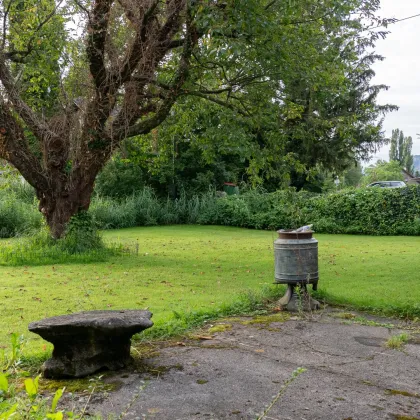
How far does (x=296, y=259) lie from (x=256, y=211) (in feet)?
54.2

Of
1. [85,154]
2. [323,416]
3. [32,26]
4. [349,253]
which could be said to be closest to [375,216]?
[349,253]

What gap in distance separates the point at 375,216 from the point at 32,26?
1363cm

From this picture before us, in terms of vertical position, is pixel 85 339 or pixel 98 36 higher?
pixel 98 36

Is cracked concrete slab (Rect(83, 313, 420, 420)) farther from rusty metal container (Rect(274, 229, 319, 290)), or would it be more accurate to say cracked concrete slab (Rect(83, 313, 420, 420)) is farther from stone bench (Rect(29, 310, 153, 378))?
rusty metal container (Rect(274, 229, 319, 290))

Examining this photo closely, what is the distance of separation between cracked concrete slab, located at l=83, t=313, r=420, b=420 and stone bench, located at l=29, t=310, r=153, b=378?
0.77ft

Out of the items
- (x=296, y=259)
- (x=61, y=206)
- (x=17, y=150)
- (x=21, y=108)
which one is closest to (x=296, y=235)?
(x=296, y=259)

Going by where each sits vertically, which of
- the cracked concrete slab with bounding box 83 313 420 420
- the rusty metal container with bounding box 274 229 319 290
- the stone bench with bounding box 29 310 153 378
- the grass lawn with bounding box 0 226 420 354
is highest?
the rusty metal container with bounding box 274 229 319 290

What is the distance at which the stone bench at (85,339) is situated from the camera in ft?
14.0

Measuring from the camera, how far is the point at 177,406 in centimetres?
382

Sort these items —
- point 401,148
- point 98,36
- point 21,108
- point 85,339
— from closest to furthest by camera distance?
point 85,339 → point 98,36 → point 21,108 → point 401,148

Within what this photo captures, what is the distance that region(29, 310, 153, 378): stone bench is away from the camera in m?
4.26

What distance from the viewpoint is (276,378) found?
4422mm

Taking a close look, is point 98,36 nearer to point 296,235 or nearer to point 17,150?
point 17,150

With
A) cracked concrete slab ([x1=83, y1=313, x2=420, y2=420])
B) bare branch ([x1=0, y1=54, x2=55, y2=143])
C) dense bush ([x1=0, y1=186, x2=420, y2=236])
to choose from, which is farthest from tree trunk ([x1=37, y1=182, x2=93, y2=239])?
cracked concrete slab ([x1=83, y1=313, x2=420, y2=420])
